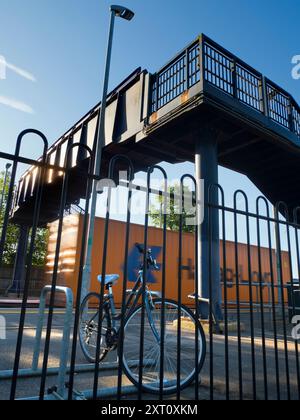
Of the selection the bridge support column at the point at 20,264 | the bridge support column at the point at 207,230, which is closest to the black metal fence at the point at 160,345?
the bridge support column at the point at 207,230

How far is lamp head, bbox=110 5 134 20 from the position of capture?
32.7 ft

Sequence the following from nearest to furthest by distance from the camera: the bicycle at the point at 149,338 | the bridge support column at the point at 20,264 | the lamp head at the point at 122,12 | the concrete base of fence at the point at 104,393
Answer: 1. the concrete base of fence at the point at 104,393
2. the bicycle at the point at 149,338
3. the lamp head at the point at 122,12
4. the bridge support column at the point at 20,264

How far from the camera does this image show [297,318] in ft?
25.8

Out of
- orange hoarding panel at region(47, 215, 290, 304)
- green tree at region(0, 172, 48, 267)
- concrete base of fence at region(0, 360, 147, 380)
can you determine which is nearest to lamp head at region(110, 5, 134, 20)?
orange hoarding panel at region(47, 215, 290, 304)

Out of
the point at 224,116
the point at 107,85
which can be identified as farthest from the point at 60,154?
the point at 224,116

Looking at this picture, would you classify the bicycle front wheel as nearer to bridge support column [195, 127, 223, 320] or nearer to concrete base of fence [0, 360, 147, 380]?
concrete base of fence [0, 360, 147, 380]

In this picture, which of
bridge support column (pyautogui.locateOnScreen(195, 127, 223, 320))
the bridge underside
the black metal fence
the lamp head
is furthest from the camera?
the lamp head

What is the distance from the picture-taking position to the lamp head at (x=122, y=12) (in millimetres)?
9961

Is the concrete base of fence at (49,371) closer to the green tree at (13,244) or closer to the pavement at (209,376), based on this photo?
the pavement at (209,376)

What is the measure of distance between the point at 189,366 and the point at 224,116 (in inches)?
246

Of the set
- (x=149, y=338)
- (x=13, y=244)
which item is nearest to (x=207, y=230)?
(x=149, y=338)

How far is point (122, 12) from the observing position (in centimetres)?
1005

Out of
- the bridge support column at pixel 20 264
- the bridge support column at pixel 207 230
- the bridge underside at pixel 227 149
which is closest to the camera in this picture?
the bridge support column at pixel 207 230

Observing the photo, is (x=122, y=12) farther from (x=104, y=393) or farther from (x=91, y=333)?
(x=104, y=393)
